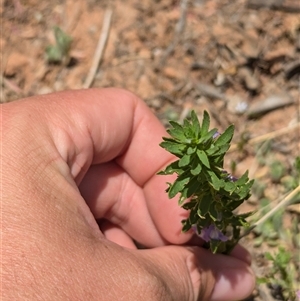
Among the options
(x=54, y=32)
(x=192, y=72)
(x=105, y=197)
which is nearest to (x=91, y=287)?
(x=105, y=197)

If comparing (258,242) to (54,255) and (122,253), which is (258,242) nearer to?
(122,253)

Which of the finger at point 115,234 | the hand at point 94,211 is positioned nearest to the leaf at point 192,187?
the hand at point 94,211

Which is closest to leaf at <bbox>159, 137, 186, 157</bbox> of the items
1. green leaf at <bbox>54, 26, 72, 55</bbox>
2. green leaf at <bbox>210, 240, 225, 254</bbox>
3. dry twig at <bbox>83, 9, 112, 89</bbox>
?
green leaf at <bbox>210, 240, 225, 254</bbox>

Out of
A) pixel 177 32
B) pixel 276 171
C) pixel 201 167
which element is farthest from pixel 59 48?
pixel 201 167

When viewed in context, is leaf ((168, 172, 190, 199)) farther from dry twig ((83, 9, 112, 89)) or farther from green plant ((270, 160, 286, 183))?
dry twig ((83, 9, 112, 89))

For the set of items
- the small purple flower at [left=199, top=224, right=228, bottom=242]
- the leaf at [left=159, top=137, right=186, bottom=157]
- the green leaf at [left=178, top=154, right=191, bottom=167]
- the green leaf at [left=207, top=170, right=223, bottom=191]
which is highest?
the leaf at [left=159, top=137, right=186, bottom=157]

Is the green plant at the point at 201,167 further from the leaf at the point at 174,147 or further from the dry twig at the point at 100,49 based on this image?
the dry twig at the point at 100,49

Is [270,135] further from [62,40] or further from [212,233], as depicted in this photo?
[62,40]

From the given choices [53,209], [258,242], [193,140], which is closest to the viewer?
[193,140]
